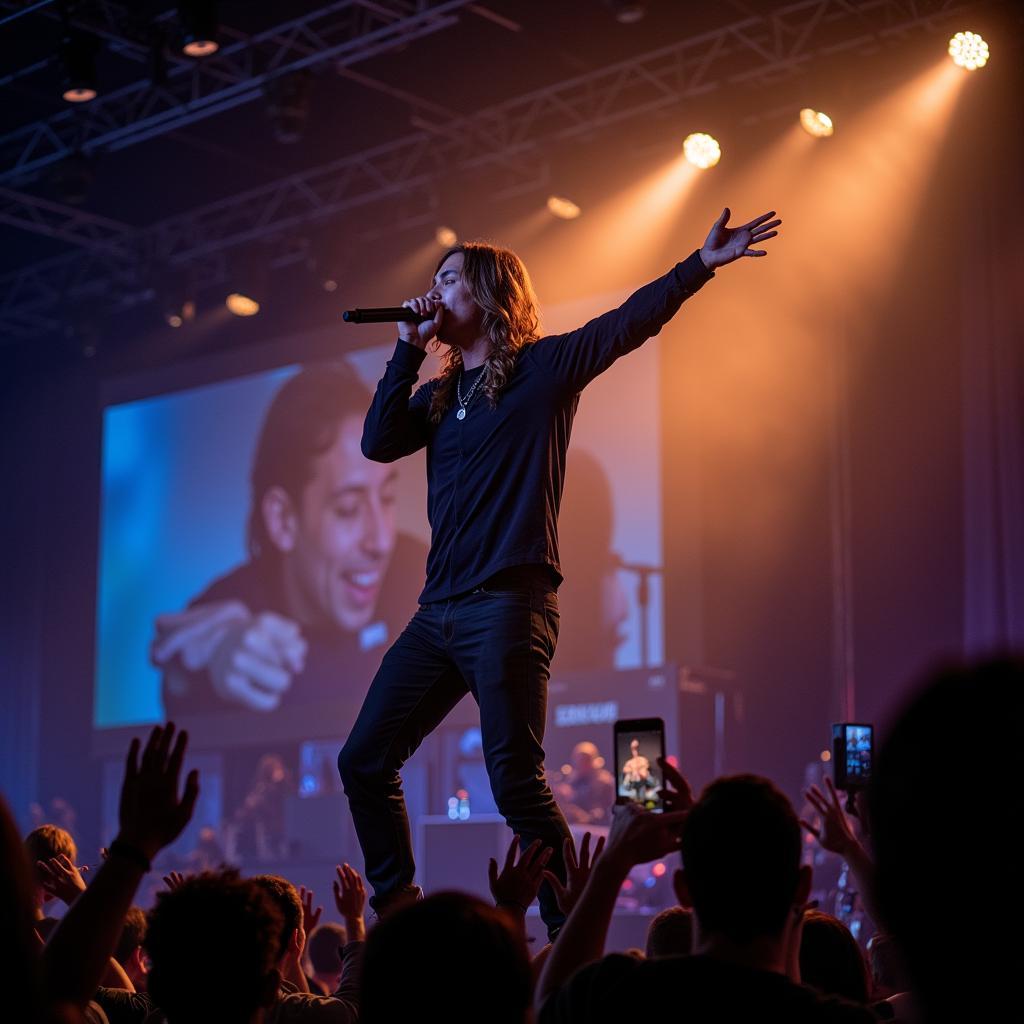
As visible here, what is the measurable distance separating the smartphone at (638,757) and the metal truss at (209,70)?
256 inches

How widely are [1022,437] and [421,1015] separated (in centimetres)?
774

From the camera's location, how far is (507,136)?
32.4 ft

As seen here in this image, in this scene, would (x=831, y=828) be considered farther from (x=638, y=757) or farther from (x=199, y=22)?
(x=199, y=22)

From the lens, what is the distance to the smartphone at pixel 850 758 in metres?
2.93

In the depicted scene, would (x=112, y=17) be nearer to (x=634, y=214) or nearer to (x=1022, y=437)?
(x=634, y=214)

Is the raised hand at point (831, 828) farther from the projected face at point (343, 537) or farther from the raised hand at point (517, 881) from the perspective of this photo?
the projected face at point (343, 537)

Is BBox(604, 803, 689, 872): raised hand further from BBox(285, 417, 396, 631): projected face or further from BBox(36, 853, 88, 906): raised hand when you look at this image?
BBox(285, 417, 396, 631): projected face

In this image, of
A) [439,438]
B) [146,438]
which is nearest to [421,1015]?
[439,438]

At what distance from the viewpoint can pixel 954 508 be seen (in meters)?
9.09

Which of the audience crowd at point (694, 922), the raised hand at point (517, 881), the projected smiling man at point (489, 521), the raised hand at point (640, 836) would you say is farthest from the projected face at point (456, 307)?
the raised hand at point (640, 836)

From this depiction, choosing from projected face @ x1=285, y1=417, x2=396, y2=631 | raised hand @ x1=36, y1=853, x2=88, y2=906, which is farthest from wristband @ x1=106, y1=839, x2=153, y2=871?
projected face @ x1=285, y1=417, x2=396, y2=631

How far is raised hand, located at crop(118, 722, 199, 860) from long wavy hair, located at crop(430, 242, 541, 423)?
1.65 meters

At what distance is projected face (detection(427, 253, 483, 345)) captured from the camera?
3307mm

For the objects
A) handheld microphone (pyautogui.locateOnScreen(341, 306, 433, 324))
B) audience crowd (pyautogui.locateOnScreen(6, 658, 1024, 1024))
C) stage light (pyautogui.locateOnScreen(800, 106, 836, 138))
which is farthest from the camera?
stage light (pyautogui.locateOnScreen(800, 106, 836, 138))
